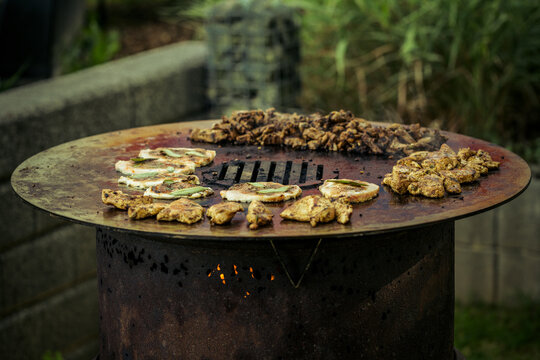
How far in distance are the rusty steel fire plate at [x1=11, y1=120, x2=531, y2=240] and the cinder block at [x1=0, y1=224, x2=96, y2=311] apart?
1.08 m

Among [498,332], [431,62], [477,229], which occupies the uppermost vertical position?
[431,62]

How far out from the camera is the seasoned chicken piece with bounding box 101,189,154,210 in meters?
2.01

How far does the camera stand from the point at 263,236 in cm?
181

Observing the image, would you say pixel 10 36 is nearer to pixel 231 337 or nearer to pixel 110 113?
pixel 110 113

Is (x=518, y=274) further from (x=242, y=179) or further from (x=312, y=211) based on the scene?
(x=312, y=211)

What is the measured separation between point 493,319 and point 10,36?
12.5ft

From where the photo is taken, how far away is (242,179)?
7.80 ft

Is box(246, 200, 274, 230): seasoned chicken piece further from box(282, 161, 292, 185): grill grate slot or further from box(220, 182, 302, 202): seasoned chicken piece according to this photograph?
box(282, 161, 292, 185): grill grate slot

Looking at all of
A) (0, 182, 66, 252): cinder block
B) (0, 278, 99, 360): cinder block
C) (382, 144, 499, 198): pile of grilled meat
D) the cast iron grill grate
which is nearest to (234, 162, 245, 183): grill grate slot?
the cast iron grill grate

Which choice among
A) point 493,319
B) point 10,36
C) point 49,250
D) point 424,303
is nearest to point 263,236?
point 424,303

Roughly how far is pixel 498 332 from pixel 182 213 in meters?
3.03

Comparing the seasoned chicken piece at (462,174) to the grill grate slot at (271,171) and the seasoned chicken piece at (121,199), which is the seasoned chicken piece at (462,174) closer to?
the grill grate slot at (271,171)

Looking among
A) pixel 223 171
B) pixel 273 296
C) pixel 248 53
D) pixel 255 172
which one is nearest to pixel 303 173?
pixel 255 172

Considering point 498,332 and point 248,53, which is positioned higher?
point 248,53
